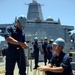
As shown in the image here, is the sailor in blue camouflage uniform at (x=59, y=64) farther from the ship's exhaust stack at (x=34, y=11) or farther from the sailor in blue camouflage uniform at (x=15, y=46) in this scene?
the ship's exhaust stack at (x=34, y=11)

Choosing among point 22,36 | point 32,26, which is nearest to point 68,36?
point 32,26

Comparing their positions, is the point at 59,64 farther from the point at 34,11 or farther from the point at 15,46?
the point at 34,11

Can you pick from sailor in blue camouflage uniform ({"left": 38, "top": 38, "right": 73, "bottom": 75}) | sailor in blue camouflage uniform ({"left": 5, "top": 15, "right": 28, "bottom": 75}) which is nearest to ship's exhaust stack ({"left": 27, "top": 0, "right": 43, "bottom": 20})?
sailor in blue camouflage uniform ({"left": 5, "top": 15, "right": 28, "bottom": 75})

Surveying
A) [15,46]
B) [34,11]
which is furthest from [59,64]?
[34,11]

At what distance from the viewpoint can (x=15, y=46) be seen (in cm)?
653

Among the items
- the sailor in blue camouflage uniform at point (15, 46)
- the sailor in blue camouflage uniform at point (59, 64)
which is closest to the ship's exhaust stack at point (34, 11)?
the sailor in blue camouflage uniform at point (15, 46)

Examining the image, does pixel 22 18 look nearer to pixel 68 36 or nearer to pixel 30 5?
pixel 68 36

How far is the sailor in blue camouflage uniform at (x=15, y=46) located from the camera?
6.45 metres

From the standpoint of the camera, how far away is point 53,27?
5409 centimetres

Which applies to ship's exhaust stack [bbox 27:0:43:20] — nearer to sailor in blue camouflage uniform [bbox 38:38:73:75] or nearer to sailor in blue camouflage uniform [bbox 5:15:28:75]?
sailor in blue camouflage uniform [bbox 5:15:28:75]

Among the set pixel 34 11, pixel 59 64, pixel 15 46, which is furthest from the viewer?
pixel 34 11

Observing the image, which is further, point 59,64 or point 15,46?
point 15,46

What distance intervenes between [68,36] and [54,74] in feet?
164

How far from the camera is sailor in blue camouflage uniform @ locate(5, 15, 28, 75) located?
21.2ft
